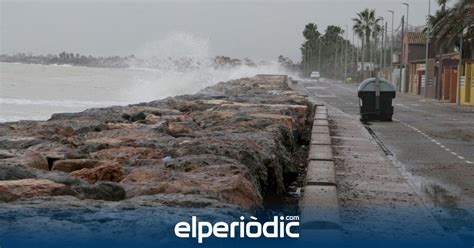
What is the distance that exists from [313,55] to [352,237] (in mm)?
139391

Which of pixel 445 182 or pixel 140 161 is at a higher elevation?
pixel 140 161

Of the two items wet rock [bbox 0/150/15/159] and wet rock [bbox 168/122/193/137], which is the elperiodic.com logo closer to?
wet rock [bbox 0/150/15/159]

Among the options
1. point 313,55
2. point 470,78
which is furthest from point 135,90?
point 313,55

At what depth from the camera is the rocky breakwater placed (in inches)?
208

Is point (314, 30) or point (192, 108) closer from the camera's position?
point (192, 108)

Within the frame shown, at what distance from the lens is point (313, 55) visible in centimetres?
14375

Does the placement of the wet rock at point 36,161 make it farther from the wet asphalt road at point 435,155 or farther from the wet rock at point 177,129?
the wet asphalt road at point 435,155

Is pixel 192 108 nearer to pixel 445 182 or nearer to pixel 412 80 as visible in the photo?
pixel 445 182

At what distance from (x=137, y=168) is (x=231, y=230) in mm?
2543

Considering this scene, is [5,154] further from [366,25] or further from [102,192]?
[366,25]

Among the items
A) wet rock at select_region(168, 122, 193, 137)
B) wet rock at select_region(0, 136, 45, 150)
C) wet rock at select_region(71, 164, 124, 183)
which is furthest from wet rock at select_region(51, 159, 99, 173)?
wet rock at select_region(168, 122, 193, 137)

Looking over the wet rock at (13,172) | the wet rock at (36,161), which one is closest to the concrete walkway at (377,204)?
the wet rock at (13,172)

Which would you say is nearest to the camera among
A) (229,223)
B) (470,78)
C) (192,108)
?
(229,223)

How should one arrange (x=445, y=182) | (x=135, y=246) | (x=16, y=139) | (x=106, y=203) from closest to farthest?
(x=135, y=246)
(x=106, y=203)
(x=16, y=139)
(x=445, y=182)
